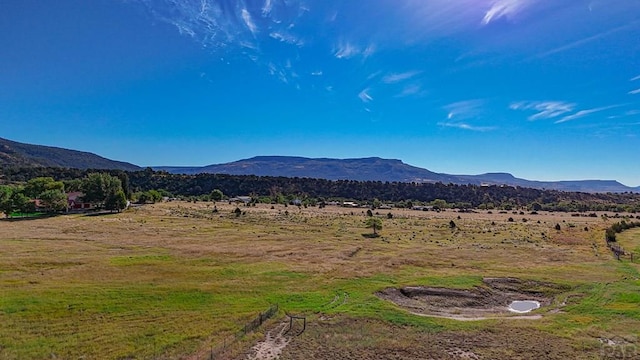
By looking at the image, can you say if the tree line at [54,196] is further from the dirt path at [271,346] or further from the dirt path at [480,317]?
the dirt path at [480,317]

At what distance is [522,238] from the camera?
67.2 metres

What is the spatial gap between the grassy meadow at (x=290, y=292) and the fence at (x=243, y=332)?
644 mm

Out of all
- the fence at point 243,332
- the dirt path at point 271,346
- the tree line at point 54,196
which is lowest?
the dirt path at point 271,346

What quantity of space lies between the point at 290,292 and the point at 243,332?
28.6 ft

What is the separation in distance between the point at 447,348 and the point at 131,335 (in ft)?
62.3

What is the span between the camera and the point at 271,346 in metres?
22.8

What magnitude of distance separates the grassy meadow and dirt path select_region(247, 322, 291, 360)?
0.56m

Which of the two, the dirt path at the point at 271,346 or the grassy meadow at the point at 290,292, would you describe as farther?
the grassy meadow at the point at 290,292

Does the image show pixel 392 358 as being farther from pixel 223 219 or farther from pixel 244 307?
pixel 223 219

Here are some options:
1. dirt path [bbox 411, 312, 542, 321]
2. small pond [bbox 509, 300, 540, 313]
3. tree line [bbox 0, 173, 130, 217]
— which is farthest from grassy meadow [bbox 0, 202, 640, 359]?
tree line [bbox 0, 173, 130, 217]

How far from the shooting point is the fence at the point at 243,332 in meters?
21.5

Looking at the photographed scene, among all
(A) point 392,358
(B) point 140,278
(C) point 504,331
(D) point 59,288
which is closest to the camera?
(A) point 392,358

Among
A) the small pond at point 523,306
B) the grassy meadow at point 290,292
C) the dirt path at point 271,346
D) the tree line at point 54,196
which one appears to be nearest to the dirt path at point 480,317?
the grassy meadow at point 290,292

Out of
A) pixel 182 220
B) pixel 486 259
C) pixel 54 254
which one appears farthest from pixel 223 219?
pixel 486 259
